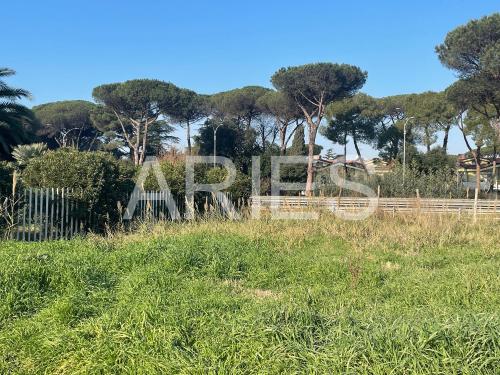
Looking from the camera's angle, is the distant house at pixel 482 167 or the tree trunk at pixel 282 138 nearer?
the distant house at pixel 482 167

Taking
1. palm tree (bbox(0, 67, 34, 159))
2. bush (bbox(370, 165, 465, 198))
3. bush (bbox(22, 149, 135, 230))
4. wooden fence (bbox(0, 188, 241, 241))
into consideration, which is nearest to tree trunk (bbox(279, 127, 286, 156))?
bush (bbox(370, 165, 465, 198))

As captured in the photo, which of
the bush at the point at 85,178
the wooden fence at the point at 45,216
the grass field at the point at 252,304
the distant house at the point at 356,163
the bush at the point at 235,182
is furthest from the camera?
the distant house at the point at 356,163

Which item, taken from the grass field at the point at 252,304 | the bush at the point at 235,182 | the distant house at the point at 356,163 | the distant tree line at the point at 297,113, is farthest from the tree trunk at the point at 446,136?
the grass field at the point at 252,304

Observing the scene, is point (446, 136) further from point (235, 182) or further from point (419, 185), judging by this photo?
point (235, 182)

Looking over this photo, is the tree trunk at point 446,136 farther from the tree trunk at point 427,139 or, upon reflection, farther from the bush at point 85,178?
the bush at point 85,178

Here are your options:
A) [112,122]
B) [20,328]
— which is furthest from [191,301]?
[112,122]

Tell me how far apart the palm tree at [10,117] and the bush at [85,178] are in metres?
14.0

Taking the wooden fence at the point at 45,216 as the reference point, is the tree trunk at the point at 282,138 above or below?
above

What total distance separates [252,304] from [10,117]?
77.2 feet

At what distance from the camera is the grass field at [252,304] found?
2.94 m

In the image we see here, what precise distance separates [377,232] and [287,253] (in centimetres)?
303

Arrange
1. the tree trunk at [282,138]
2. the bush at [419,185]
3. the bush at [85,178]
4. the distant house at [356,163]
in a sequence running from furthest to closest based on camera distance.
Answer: the tree trunk at [282,138] → the distant house at [356,163] → the bush at [419,185] → the bush at [85,178]

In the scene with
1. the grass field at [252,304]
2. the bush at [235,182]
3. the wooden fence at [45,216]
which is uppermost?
the bush at [235,182]

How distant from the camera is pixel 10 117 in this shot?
24062mm
